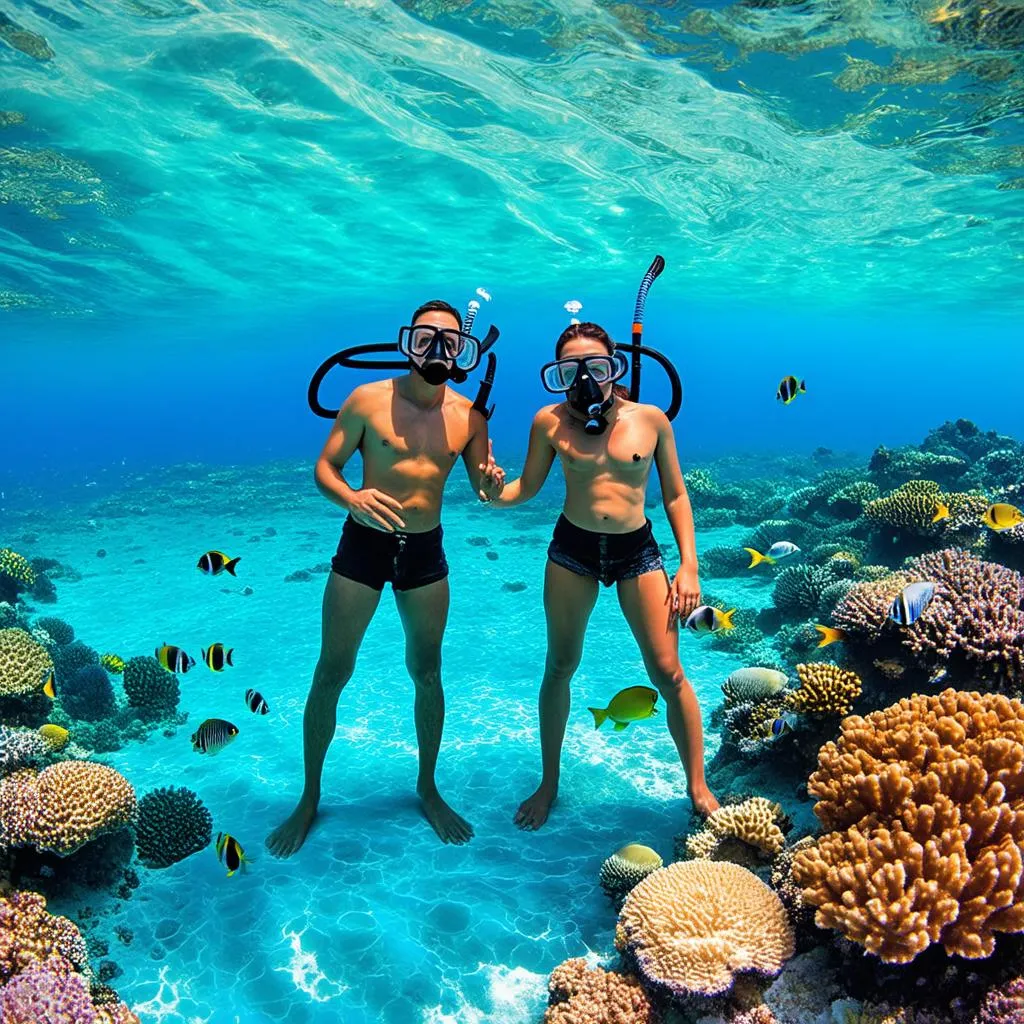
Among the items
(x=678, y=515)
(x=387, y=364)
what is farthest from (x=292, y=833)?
(x=678, y=515)

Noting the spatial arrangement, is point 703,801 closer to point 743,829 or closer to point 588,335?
point 743,829

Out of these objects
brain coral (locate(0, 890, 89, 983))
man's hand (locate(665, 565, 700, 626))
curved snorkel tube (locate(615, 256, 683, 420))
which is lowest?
brain coral (locate(0, 890, 89, 983))

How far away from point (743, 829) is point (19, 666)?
6.61 m

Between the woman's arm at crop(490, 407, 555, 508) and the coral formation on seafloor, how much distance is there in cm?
364

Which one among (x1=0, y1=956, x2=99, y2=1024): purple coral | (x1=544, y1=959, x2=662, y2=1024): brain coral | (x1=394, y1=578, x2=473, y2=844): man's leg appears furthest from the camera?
(x1=394, y1=578, x2=473, y2=844): man's leg

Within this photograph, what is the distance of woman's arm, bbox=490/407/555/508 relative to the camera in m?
4.70

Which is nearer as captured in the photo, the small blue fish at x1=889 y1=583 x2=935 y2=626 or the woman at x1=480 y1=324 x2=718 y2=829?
the small blue fish at x1=889 y1=583 x2=935 y2=626

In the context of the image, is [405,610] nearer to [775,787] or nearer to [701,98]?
[775,787]

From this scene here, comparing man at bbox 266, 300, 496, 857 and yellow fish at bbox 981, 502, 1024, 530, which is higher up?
yellow fish at bbox 981, 502, 1024, 530

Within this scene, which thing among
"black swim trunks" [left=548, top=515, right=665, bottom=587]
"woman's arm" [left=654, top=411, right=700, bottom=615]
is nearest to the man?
"black swim trunks" [left=548, top=515, right=665, bottom=587]

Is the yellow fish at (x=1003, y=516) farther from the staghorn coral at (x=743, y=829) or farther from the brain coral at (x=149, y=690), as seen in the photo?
the brain coral at (x=149, y=690)

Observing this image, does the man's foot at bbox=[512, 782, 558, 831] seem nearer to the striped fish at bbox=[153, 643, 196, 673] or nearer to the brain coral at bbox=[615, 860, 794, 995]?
the brain coral at bbox=[615, 860, 794, 995]

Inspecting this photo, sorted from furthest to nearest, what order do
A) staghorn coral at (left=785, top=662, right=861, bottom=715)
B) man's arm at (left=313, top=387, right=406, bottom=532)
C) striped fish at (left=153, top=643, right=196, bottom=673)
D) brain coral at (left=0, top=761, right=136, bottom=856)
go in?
striped fish at (left=153, top=643, right=196, bottom=673), staghorn coral at (left=785, top=662, right=861, bottom=715), man's arm at (left=313, top=387, right=406, bottom=532), brain coral at (left=0, top=761, right=136, bottom=856)

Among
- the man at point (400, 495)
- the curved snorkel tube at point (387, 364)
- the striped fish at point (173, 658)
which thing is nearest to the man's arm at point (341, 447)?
the man at point (400, 495)
